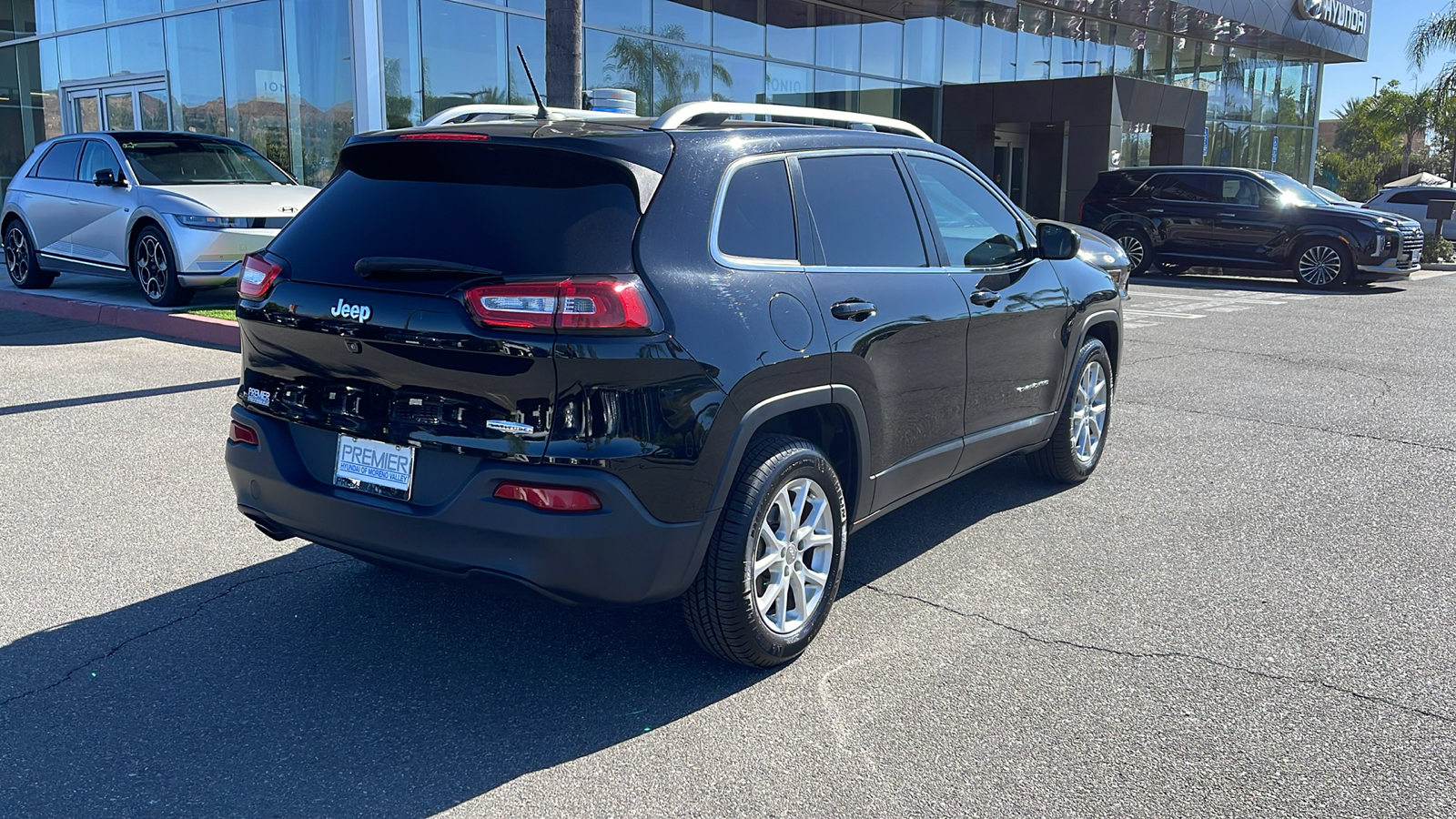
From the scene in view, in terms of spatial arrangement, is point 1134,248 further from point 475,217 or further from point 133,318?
point 475,217

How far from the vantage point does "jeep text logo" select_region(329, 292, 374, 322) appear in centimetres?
347

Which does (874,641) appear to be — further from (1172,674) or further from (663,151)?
(663,151)

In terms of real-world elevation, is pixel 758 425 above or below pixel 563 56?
below

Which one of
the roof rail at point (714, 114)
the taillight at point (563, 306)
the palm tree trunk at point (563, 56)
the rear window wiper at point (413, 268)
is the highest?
the palm tree trunk at point (563, 56)

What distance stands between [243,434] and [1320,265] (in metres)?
17.9

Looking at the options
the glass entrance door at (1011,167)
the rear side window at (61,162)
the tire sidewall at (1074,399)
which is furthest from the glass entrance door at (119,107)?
the glass entrance door at (1011,167)

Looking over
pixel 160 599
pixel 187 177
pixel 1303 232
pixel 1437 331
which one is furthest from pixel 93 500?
pixel 1303 232

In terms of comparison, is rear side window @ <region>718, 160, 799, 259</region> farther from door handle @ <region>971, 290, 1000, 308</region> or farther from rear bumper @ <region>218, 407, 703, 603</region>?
door handle @ <region>971, 290, 1000, 308</region>

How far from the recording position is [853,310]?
13.2ft

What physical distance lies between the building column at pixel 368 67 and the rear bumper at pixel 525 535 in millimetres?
12148

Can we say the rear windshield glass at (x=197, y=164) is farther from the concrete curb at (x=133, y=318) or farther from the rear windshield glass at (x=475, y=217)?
the rear windshield glass at (x=475, y=217)

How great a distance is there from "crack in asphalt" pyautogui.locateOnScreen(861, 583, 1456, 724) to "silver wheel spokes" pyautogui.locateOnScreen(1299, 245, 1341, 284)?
1611 cm

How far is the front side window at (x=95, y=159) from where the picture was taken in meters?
12.0

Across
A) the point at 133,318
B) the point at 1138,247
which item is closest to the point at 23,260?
the point at 133,318
